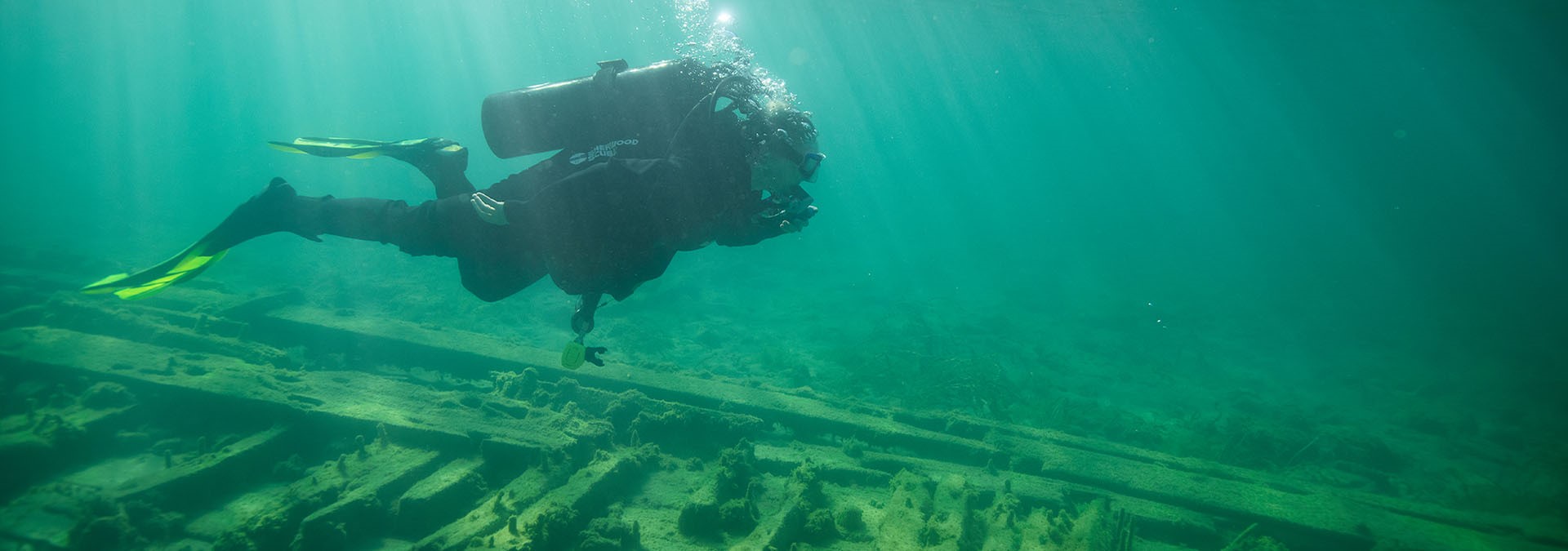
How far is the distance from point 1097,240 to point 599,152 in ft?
161

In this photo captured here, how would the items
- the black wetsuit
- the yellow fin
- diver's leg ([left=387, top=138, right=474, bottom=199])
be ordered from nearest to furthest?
1. the black wetsuit
2. the yellow fin
3. diver's leg ([left=387, top=138, right=474, bottom=199])

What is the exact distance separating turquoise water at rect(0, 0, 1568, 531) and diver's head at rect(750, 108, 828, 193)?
5942mm

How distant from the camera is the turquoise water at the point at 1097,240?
1168cm

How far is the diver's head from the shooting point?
3137 millimetres

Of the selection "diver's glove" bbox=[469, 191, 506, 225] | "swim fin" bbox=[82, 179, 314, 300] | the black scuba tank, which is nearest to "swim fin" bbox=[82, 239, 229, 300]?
"swim fin" bbox=[82, 179, 314, 300]

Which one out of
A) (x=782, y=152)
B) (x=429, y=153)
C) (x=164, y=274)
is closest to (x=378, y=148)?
(x=429, y=153)

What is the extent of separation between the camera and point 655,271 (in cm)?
331

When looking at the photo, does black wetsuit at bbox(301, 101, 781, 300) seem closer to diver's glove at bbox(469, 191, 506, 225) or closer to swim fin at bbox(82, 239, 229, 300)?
diver's glove at bbox(469, 191, 506, 225)

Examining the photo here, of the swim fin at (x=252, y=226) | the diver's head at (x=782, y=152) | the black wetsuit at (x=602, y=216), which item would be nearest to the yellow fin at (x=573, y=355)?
the black wetsuit at (x=602, y=216)

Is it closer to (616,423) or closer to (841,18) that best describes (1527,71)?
(841,18)

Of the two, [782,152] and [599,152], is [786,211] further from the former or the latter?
[599,152]

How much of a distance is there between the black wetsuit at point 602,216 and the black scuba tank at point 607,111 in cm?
8

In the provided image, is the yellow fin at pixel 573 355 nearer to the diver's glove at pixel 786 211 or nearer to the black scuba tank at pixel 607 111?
the black scuba tank at pixel 607 111

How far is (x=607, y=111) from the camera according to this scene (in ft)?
11.5
